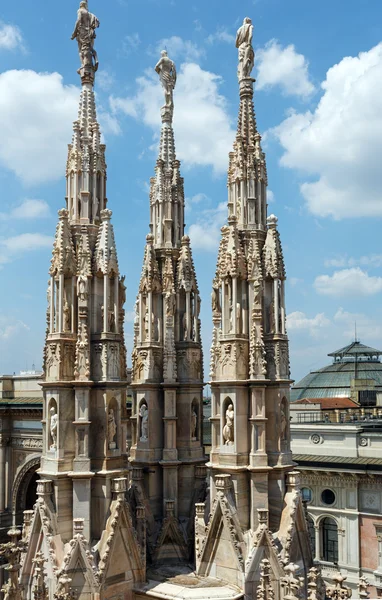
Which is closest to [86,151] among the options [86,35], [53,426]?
[86,35]

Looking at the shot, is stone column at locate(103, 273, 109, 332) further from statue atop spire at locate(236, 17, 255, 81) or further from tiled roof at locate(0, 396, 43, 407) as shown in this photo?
tiled roof at locate(0, 396, 43, 407)

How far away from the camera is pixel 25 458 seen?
158 ft

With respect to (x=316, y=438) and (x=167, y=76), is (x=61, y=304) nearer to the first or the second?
(x=167, y=76)

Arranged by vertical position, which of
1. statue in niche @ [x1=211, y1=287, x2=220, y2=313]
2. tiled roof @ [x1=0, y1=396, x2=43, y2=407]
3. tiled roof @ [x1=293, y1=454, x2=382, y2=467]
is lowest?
tiled roof @ [x1=293, y1=454, x2=382, y2=467]

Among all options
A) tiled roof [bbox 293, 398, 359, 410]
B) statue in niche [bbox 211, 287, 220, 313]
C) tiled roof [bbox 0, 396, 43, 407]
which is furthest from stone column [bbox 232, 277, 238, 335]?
tiled roof [bbox 293, 398, 359, 410]

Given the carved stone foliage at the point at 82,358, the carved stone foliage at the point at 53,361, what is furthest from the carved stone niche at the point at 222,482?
the carved stone foliage at the point at 53,361

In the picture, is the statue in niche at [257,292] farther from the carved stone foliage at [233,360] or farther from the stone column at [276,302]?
the carved stone foliage at [233,360]

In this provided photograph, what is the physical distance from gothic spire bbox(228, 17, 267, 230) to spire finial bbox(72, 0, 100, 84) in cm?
571

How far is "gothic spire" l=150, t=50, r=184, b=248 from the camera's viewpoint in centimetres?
2695

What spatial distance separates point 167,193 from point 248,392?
30.2 feet

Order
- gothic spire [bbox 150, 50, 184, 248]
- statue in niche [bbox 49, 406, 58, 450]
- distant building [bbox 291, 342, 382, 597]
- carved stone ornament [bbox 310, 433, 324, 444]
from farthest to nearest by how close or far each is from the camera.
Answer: carved stone ornament [bbox 310, 433, 324, 444], distant building [bbox 291, 342, 382, 597], gothic spire [bbox 150, 50, 184, 248], statue in niche [bbox 49, 406, 58, 450]

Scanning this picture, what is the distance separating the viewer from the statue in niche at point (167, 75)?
28.2 meters

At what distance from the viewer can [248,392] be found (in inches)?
899

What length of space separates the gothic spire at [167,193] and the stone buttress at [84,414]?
369 centimetres
